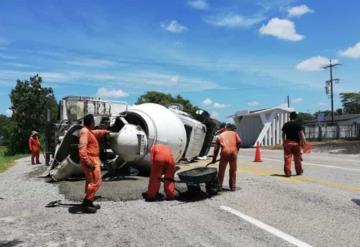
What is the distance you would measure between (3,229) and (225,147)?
5.14 metres

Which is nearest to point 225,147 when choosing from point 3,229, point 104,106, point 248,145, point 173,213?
point 173,213

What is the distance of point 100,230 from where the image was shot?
790 cm

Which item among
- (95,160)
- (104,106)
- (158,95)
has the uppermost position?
(158,95)

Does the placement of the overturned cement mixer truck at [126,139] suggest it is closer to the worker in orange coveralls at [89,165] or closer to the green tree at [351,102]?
the worker in orange coveralls at [89,165]

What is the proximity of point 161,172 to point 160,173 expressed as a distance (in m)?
0.04

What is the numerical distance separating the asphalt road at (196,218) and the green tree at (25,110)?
41.8 metres

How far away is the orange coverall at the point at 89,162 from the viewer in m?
9.48

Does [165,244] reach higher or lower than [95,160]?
lower

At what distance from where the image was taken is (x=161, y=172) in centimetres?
1075

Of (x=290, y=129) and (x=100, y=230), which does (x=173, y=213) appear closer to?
(x=100, y=230)

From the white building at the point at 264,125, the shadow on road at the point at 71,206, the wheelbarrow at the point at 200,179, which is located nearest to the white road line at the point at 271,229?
the wheelbarrow at the point at 200,179

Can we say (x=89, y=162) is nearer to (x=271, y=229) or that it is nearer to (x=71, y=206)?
(x=71, y=206)

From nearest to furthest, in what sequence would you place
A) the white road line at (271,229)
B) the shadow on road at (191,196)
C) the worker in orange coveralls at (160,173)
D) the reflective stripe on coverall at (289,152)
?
the white road line at (271,229)
the shadow on road at (191,196)
the worker in orange coveralls at (160,173)
the reflective stripe on coverall at (289,152)

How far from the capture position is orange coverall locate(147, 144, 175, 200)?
1051cm
